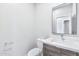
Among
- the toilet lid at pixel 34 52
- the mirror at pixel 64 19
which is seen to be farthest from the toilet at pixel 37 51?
the mirror at pixel 64 19

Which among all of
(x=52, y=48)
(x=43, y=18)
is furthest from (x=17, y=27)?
(x=52, y=48)

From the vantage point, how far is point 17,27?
1448mm

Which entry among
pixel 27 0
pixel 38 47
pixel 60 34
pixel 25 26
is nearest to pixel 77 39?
pixel 60 34

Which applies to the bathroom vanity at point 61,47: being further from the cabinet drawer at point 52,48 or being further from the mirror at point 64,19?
the mirror at point 64,19

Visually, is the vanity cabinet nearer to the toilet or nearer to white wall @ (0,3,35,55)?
the toilet

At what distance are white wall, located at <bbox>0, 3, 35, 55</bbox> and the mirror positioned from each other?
272 mm

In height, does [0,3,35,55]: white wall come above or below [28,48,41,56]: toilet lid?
above

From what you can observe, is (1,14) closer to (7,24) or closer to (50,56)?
(7,24)

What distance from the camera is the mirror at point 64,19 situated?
1.38 meters

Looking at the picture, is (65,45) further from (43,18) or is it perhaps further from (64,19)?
(43,18)

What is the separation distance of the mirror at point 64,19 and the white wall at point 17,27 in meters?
0.27

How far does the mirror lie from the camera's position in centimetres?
138

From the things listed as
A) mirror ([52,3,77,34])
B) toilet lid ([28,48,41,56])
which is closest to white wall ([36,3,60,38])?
mirror ([52,3,77,34])

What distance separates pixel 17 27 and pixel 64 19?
55 centimetres
